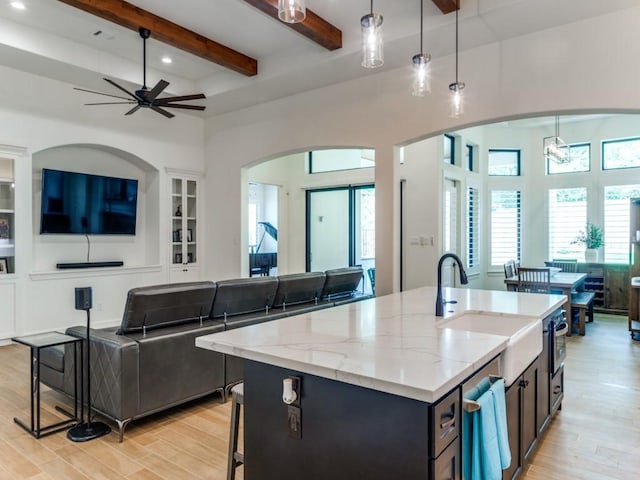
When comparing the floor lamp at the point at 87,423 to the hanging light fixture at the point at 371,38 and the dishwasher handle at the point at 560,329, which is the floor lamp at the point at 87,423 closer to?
the hanging light fixture at the point at 371,38

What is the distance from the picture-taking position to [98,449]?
2908mm

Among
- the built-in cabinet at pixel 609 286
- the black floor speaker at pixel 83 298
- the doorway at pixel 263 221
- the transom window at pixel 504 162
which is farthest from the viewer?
the doorway at pixel 263 221

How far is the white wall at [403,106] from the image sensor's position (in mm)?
4125

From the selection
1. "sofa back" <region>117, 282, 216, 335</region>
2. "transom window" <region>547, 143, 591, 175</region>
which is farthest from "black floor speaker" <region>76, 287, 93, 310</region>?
"transom window" <region>547, 143, 591, 175</region>

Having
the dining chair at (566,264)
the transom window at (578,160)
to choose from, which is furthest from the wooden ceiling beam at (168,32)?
the dining chair at (566,264)

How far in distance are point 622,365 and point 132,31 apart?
6805mm

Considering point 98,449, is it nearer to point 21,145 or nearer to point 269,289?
point 269,289

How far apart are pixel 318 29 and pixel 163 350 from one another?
12.2ft

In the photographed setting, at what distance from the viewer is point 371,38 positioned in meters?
2.65

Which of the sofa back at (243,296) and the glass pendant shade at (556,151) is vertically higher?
the glass pendant shade at (556,151)

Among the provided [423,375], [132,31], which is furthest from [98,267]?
[423,375]

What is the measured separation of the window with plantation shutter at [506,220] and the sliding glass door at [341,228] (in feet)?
8.78

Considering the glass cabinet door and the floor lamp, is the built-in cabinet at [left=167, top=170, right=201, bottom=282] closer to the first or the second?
the glass cabinet door

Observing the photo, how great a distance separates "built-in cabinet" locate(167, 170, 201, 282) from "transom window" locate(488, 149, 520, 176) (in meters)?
6.02
